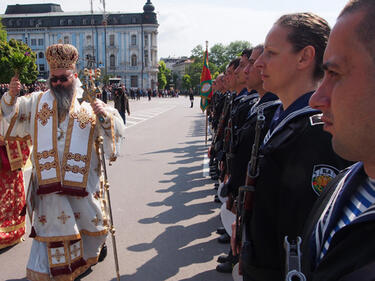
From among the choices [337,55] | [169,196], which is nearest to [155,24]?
[169,196]

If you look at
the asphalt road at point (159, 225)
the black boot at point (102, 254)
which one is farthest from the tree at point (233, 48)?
the black boot at point (102, 254)

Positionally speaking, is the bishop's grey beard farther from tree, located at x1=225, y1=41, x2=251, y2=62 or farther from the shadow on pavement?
tree, located at x1=225, y1=41, x2=251, y2=62

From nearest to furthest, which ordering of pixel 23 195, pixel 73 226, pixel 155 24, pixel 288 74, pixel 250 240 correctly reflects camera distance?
pixel 250 240
pixel 288 74
pixel 73 226
pixel 23 195
pixel 155 24

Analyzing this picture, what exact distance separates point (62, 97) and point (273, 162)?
2545 mm

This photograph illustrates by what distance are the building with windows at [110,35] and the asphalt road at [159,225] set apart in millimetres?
Answer: 71331

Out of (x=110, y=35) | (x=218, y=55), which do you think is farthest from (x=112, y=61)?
(x=218, y=55)

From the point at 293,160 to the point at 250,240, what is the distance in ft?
1.45

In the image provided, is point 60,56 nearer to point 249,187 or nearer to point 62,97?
point 62,97

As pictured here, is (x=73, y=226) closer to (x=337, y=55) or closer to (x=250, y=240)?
(x=250, y=240)

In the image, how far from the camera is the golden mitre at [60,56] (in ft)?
11.4

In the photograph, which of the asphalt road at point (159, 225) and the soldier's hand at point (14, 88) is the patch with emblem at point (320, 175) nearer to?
the asphalt road at point (159, 225)

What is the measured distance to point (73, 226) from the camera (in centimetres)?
334

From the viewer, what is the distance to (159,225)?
5164mm

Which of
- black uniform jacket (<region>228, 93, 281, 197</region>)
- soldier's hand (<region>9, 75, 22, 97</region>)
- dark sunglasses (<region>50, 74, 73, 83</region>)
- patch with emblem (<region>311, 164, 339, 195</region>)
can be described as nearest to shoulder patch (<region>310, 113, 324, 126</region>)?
patch with emblem (<region>311, 164, 339, 195</region>)
